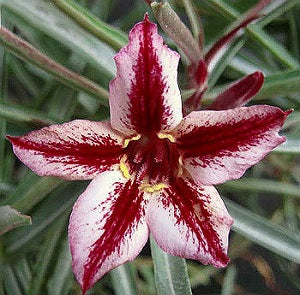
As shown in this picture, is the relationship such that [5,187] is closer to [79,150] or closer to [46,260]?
[46,260]

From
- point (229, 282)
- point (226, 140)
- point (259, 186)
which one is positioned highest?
point (226, 140)

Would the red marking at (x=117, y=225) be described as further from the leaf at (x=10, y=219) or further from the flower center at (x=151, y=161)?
the leaf at (x=10, y=219)

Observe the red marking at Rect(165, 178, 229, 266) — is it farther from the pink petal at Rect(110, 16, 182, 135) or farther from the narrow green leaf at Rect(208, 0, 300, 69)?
the narrow green leaf at Rect(208, 0, 300, 69)

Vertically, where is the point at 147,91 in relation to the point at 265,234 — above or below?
above

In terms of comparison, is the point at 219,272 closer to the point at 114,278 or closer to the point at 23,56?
the point at 114,278

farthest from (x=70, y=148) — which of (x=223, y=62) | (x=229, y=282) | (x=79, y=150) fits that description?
(x=229, y=282)

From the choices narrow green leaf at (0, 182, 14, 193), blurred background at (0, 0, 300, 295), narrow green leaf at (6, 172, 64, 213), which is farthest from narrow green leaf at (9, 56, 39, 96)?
narrow green leaf at (6, 172, 64, 213)
